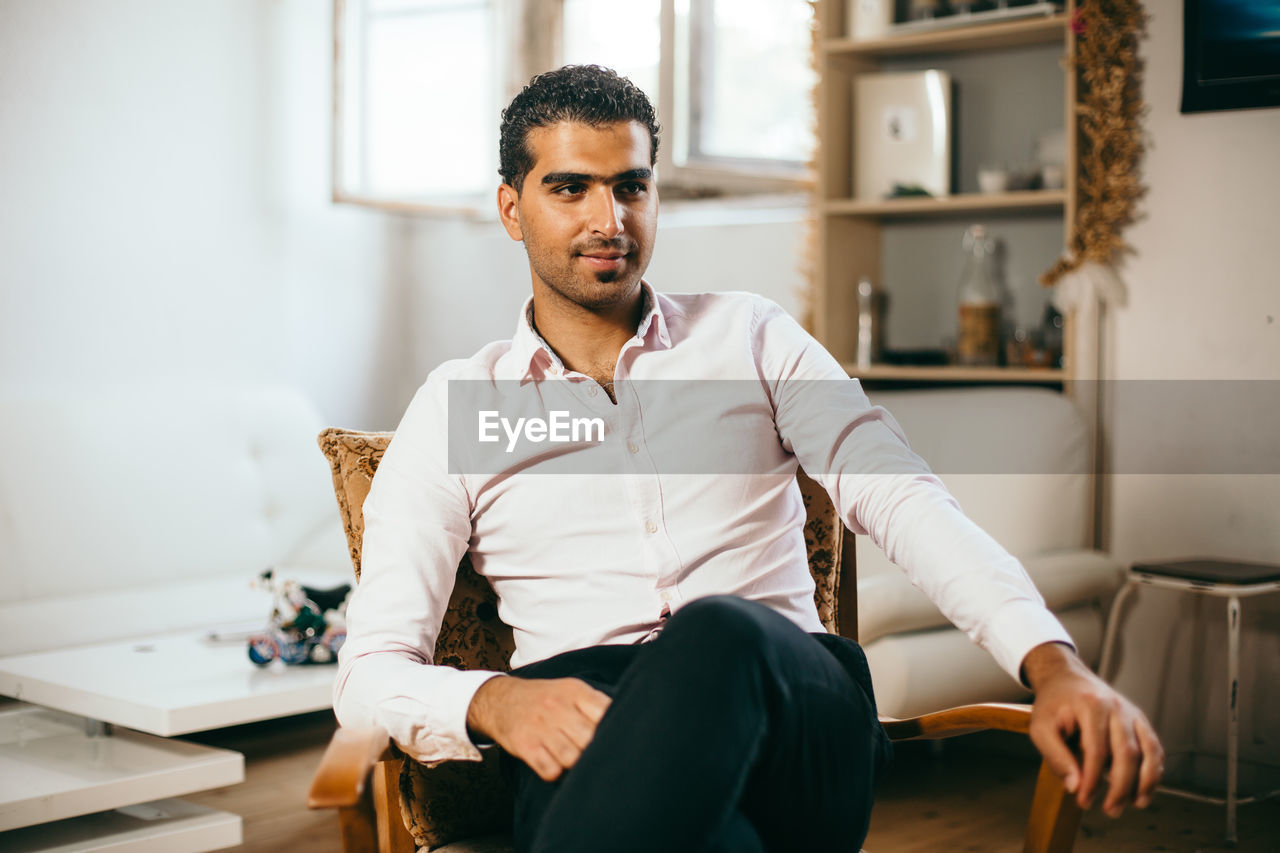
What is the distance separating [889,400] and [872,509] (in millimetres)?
1694

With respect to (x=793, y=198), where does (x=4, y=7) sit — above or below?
above

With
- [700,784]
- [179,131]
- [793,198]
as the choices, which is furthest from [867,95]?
[700,784]

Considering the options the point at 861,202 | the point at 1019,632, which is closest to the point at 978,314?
the point at 861,202

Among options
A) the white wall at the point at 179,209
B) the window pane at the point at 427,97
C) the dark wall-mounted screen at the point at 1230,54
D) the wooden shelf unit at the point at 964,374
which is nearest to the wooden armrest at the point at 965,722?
the wooden shelf unit at the point at 964,374

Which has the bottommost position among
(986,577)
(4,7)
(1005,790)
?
(1005,790)

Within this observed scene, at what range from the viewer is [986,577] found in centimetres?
109

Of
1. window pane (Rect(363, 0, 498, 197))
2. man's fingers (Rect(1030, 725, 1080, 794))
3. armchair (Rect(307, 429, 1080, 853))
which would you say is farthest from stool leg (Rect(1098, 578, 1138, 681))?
window pane (Rect(363, 0, 498, 197))

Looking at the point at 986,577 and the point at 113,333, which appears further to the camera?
the point at 113,333

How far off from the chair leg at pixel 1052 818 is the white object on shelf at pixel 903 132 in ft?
7.29

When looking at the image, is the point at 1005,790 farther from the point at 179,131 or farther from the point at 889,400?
the point at 179,131

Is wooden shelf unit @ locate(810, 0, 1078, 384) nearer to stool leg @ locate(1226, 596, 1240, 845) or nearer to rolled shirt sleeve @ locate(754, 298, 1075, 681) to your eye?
stool leg @ locate(1226, 596, 1240, 845)

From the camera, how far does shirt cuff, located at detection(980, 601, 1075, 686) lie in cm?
104

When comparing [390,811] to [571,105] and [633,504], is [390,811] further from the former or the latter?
[571,105]

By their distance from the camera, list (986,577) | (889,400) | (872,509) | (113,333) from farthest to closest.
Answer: (113,333) → (889,400) → (872,509) → (986,577)
